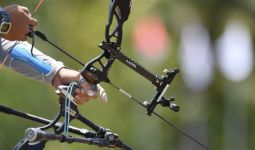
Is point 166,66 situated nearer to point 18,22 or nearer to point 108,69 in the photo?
point 108,69

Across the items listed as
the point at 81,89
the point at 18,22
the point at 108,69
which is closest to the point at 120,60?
the point at 108,69

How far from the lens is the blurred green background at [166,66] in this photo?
21.7 meters

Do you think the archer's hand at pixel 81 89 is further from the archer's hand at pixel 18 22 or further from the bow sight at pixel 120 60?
the archer's hand at pixel 18 22

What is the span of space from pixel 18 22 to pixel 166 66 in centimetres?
1638

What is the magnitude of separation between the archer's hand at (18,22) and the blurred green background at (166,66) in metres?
14.5

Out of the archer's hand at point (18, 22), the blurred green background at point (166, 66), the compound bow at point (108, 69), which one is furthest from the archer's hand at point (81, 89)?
the blurred green background at point (166, 66)

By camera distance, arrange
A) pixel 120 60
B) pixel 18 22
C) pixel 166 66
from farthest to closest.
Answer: pixel 166 66, pixel 120 60, pixel 18 22

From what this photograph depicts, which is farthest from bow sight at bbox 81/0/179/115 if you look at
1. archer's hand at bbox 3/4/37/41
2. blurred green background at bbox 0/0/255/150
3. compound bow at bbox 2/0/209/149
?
blurred green background at bbox 0/0/255/150

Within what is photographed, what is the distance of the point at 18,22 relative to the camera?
608 cm

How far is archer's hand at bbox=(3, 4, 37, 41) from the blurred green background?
14513mm

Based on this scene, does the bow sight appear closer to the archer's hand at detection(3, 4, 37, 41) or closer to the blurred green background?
the archer's hand at detection(3, 4, 37, 41)

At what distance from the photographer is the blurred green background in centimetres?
2167

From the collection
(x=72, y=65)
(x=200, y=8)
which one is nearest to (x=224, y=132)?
(x=200, y=8)

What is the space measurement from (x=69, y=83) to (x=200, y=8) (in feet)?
56.4
